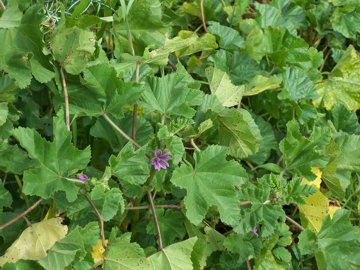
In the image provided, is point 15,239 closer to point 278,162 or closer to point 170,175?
point 170,175

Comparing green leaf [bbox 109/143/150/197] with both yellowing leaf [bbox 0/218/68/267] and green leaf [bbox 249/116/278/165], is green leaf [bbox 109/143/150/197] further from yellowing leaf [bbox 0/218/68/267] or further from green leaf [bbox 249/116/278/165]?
green leaf [bbox 249/116/278/165]

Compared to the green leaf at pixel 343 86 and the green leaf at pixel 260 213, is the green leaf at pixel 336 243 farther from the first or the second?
the green leaf at pixel 343 86

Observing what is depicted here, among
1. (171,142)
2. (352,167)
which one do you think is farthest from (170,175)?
(352,167)

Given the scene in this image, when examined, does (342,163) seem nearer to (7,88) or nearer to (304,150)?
(304,150)

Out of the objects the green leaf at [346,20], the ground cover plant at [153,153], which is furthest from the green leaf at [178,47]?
the green leaf at [346,20]

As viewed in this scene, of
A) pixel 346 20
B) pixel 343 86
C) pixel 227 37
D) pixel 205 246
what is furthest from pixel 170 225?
pixel 346 20

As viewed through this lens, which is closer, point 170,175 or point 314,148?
point 170,175
